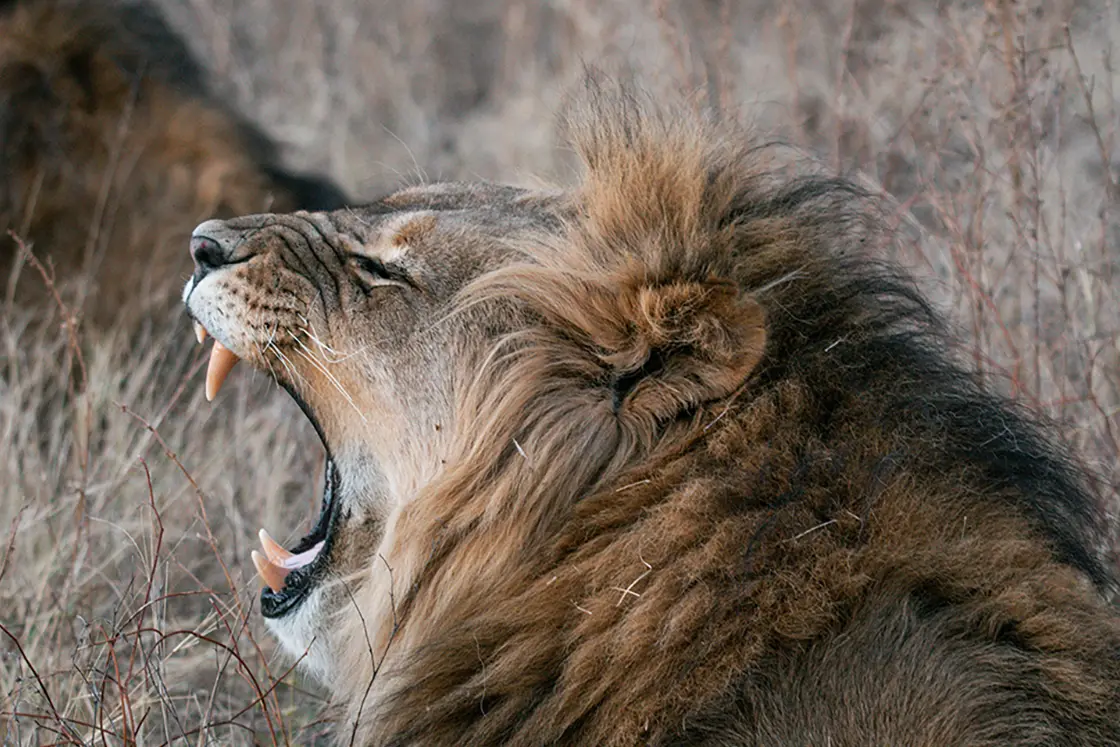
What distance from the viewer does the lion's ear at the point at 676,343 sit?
290 centimetres

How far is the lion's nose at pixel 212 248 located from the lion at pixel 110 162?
2.73m

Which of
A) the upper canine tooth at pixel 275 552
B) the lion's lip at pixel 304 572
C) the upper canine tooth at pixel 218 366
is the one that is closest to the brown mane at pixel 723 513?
the lion's lip at pixel 304 572

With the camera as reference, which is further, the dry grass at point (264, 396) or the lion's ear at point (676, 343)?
the dry grass at point (264, 396)

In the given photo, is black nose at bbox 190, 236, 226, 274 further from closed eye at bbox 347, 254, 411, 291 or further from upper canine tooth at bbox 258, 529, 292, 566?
upper canine tooth at bbox 258, 529, 292, 566

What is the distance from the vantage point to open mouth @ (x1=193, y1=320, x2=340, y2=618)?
3.45 m

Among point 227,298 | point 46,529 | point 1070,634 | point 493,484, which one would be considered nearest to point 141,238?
point 46,529

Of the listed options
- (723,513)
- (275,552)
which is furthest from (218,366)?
(723,513)

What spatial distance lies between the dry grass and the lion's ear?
2.43 feet

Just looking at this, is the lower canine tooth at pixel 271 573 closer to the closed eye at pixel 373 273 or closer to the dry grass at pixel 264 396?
the dry grass at pixel 264 396

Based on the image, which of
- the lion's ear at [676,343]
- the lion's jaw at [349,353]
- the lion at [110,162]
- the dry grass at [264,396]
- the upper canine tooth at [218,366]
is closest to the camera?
the lion's ear at [676,343]

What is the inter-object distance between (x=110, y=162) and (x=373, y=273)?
11.3 feet

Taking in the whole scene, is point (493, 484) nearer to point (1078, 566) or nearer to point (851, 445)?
point (851, 445)

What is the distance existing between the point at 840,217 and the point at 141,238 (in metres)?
4.03

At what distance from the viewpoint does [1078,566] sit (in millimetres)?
2920
